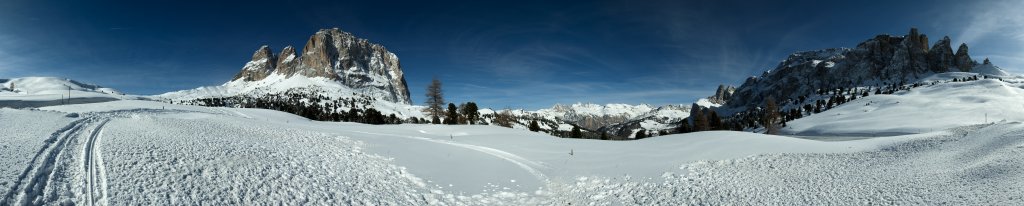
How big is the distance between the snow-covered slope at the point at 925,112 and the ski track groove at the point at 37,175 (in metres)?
126

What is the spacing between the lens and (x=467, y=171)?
64.8ft

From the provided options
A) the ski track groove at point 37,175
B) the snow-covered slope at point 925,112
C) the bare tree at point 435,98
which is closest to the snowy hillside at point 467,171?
the ski track groove at point 37,175

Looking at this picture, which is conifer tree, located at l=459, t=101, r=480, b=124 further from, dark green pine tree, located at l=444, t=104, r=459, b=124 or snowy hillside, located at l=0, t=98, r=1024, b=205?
snowy hillside, located at l=0, t=98, r=1024, b=205

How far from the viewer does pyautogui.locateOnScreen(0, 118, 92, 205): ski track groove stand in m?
9.68

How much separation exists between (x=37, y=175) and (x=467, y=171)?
13.1 m

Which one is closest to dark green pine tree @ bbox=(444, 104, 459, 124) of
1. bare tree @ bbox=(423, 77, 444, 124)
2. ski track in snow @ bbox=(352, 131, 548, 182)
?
bare tree @ bbox=(423, 77, 444, 124)

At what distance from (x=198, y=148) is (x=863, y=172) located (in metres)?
25.6

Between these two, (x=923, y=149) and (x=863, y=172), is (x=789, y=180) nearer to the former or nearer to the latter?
(x=863, y=172)

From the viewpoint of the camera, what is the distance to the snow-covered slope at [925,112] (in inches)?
4247

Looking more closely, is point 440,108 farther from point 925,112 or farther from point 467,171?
point 925,112

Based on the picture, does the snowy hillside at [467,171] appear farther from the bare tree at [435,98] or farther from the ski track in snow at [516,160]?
the bare tree at [435,98]

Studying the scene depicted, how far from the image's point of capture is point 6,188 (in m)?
9.89

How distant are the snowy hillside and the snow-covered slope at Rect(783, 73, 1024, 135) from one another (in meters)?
102

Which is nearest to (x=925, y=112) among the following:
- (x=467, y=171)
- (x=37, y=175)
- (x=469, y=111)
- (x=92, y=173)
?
(x=469, y=111)
